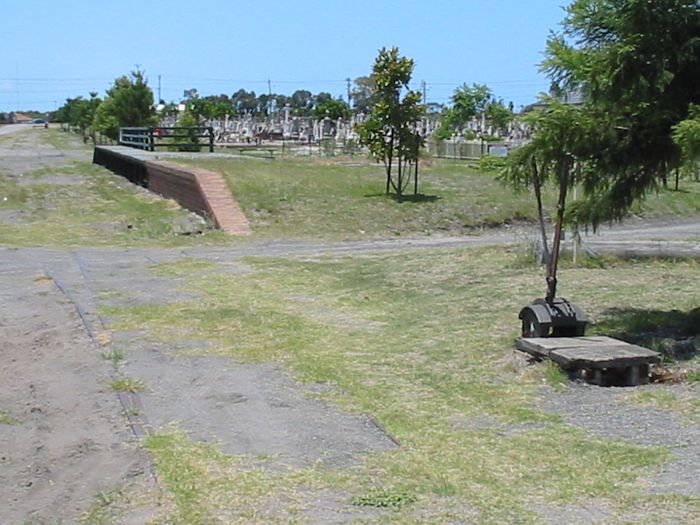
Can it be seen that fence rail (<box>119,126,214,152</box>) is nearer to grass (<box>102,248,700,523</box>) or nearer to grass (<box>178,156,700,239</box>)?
grass (<box>178,156,700,239</box>)

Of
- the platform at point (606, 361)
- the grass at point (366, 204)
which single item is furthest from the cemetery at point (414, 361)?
the grass at point (366, 204)

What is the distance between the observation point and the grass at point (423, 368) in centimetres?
583

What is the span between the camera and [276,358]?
977 centimetres

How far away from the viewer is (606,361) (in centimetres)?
823

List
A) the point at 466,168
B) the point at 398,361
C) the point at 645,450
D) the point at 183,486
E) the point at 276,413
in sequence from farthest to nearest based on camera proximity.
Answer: the point at 466,168
the point at 398,361
the point at 276,413
the point at 645,450
the point at 183,486

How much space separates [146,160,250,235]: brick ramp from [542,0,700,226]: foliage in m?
13.0

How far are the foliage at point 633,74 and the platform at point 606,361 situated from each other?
202cm

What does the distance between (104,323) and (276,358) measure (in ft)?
9.55

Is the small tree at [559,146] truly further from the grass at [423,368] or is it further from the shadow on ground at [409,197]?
the shadow on ground at [409,197]

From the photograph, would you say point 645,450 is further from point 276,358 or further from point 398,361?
point 276,358

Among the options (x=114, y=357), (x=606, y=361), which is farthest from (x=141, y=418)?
(x=606, y=361)

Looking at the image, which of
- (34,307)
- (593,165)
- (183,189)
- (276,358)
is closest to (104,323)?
(34,307)

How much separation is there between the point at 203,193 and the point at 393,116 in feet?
17.2

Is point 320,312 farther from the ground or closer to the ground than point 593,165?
closer to the ground
